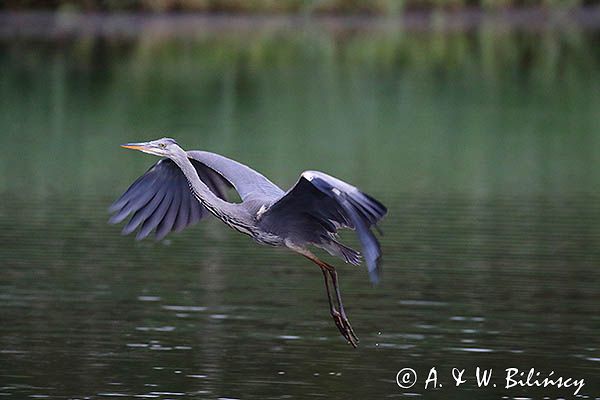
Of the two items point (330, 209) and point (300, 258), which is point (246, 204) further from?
point (300, 258)

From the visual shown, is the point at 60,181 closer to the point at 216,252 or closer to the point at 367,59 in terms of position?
the point at 216,252

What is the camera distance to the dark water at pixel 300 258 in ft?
36.0

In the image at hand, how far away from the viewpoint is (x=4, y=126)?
28328mm

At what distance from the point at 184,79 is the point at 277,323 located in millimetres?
24516

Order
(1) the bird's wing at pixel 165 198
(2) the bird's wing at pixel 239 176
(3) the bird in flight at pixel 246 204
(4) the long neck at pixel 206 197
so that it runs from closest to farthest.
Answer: (3) the bird in flight at pixel 246 204
(4) the long neck at pixel 206 197
(2) the bird's wing at pixel 239 176
(1) the bird's wing at pixel 165 198

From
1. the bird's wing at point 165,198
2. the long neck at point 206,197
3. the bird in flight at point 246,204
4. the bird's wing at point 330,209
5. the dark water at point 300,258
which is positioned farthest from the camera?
the dark water at point 300,258

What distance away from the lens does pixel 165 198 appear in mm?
10852

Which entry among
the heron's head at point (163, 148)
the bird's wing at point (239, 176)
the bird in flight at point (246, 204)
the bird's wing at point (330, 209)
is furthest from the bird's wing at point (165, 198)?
the bird's wing at point (330, 209)

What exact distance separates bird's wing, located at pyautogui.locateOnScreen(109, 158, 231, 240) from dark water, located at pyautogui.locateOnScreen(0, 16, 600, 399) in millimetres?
1016

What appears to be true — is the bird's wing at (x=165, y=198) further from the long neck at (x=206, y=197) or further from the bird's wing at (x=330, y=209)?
the bird's wing at (x=330, y=209)

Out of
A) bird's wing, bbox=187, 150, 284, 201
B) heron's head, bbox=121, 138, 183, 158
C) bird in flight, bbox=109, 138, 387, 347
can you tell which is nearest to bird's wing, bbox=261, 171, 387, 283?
bird in flight, bbox=109, 138, 387, 347

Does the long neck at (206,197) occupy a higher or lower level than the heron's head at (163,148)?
lower

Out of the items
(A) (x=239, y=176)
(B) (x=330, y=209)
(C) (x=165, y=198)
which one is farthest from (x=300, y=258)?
(B) (x=330, y=209)

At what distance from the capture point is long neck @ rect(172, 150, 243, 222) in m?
9.80
